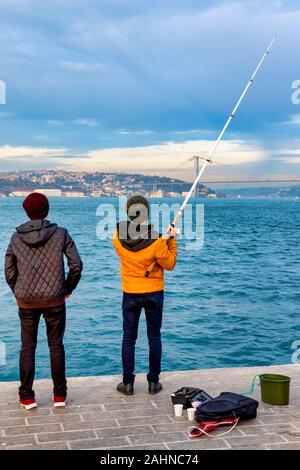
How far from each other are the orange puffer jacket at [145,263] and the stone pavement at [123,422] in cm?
94

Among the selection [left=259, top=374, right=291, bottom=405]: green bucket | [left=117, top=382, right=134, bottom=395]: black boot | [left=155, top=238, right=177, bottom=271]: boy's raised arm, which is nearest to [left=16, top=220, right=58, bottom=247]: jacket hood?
[left=155, top=238, right=177, bottom=271]: boy's raised arm

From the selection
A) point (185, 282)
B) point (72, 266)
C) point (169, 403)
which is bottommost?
point (185, 282)

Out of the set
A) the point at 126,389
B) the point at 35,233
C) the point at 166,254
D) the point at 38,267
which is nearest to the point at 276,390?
the point at 126,389

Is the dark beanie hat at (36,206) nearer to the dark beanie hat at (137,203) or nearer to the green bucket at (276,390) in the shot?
the dark beanie hat at (137,203)

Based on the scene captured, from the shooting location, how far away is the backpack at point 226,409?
4.84 m

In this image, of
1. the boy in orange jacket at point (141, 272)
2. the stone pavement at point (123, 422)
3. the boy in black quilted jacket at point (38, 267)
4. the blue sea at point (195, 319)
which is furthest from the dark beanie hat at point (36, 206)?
the blue sea at point (195, 319)

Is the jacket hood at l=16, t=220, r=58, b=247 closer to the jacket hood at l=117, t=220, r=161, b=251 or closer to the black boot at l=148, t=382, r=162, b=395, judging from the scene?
the jacket hood at l=117, t=220, r=161, b=251

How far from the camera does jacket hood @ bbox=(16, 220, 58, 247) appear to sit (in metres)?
5.04

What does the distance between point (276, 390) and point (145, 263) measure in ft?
4.91

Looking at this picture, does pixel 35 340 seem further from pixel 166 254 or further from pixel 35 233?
pixel 166 254

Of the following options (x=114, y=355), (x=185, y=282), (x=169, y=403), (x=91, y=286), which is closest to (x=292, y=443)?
(x=169, y=403)
